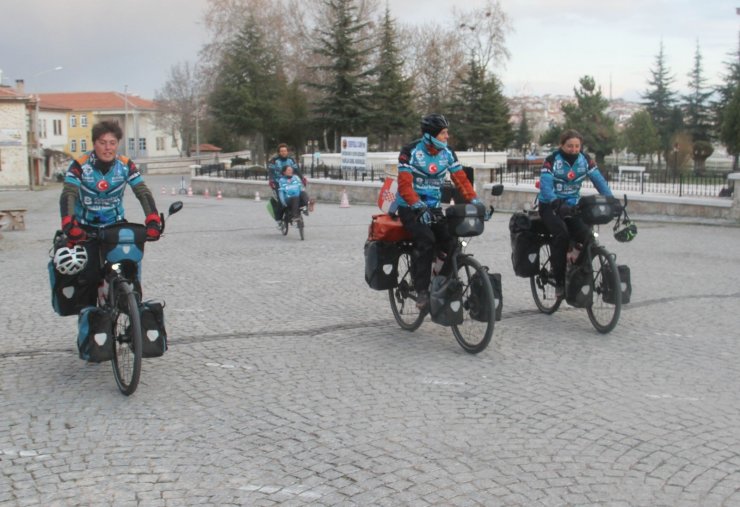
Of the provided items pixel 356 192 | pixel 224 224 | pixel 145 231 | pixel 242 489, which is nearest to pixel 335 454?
pixel 242 489

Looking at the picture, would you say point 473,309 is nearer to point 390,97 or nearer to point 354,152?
point 354,152

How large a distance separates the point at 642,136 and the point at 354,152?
44112mm

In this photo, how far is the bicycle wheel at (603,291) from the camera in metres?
7.24

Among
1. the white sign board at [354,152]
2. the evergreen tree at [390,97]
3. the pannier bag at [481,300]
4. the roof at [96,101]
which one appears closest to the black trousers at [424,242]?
the pannier bag at [481,300]

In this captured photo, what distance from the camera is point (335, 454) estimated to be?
4.53 m

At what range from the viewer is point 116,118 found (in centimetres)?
11112

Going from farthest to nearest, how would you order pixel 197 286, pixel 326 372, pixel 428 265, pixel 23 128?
pixel 23 128
pixel 197 286
pixel 428 265
pixel 326 372

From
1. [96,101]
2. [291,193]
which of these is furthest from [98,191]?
[96,101]

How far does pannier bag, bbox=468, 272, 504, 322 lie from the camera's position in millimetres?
6488

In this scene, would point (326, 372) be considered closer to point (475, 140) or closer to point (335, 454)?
point (335, 454)

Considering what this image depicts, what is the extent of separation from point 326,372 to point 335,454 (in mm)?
1743

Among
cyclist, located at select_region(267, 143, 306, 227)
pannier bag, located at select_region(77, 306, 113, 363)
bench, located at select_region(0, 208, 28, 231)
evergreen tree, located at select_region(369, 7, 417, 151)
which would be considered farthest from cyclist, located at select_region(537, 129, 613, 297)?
evergreen tree, located at select_region(369, 7, 417, 151)

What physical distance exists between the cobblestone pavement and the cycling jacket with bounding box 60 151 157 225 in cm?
117

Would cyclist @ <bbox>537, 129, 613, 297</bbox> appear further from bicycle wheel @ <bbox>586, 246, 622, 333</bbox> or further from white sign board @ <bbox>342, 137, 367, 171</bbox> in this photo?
white sign board @ <bbox>342, 137, 367, 171</bbox>
